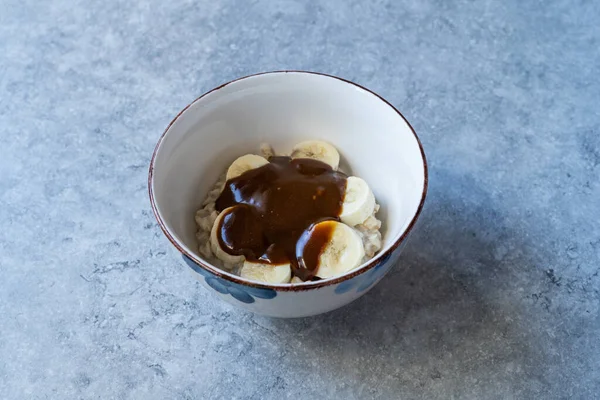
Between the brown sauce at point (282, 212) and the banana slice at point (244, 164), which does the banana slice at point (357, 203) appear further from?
the banana slice at point (244, 164)

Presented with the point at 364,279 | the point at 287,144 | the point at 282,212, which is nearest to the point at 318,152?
the point at 287,144

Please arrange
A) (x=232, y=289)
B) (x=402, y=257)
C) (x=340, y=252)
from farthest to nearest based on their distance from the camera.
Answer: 1. (x=402, y=257)
2. (x=340, y=252)
3. (x=232, y=289)

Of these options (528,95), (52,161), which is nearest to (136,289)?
(52,161)

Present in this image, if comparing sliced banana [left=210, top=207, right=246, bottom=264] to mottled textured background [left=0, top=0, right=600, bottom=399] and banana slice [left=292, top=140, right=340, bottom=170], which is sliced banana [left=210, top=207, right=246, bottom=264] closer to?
mottled textured background [left=0, top=0, right=600, bottom=399]

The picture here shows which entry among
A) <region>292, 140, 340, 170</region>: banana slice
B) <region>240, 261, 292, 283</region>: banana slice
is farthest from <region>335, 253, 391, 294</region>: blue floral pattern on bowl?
<region>292, 140, 340, 170</region>: banana slice

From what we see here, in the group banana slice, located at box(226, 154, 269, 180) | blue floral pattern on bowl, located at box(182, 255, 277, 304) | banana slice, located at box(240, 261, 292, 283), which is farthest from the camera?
banana slice, located at box(226, 154, 269, 180)

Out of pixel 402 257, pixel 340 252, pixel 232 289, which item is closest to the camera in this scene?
pixel 232 289

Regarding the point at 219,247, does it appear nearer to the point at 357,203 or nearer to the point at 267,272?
the point at 267,272

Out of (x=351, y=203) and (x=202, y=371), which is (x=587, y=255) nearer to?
(x=351, y=203)

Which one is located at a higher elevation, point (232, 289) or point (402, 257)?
point (232, 289)
